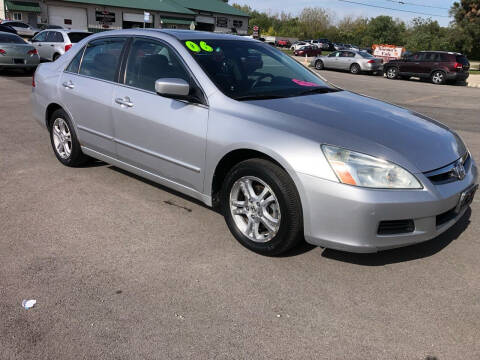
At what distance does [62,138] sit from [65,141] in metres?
0.05

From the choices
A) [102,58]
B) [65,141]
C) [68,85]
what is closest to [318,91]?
[102,58]

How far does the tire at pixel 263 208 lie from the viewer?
3.19m

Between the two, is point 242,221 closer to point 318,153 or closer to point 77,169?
point 318,153

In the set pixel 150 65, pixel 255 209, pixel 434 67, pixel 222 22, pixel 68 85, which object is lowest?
pixel 255 209

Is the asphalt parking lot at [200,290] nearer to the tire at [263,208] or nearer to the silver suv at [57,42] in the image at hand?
the tire at [263,208]

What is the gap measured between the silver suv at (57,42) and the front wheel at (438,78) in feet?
54.5

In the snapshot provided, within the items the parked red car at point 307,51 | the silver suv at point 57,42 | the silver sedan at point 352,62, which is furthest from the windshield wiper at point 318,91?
the parked red car at point 307,51

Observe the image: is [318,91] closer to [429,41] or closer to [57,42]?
[57,42]

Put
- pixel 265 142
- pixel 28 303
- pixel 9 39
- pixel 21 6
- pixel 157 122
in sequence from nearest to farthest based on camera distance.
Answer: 1. pixel 28 303
2. pixel 265 142
3. pixel 157 122
4. pixel 9 39
5. pixel 21 6

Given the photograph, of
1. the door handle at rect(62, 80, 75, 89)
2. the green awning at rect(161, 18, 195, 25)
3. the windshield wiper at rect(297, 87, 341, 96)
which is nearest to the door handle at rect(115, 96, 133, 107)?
the door handle at rect(62, 80, 75, 89)

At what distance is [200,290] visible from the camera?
3031 mm

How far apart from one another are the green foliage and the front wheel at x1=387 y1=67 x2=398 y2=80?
96.1 feet

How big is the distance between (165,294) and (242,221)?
0.96m

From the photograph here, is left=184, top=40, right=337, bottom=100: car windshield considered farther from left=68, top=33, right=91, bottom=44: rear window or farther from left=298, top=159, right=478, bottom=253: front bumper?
left=68, top=33, right=91, bottom=44: rear window
